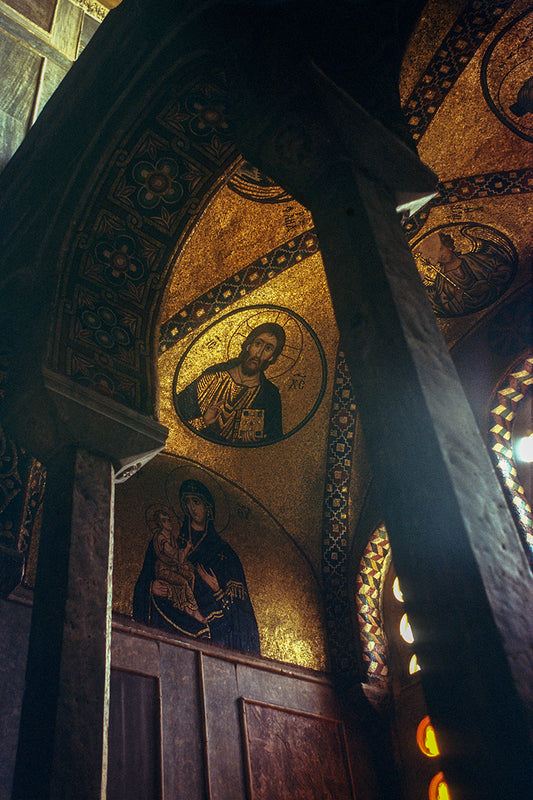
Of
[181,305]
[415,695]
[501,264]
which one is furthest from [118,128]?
[415,695]

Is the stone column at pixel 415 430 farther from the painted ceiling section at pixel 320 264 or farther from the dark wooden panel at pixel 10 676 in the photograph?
the dark wooden panel at pixel 10 676

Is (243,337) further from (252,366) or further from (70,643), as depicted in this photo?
(70,643)

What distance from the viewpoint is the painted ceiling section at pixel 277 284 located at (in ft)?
15.1

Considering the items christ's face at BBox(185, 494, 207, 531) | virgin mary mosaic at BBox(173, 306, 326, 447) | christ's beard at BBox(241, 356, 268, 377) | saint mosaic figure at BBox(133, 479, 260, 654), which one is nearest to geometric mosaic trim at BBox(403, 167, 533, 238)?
virgin mary mosaic at BBox(173, 306, 326, 447)

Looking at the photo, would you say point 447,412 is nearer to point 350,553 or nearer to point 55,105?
point 55,105

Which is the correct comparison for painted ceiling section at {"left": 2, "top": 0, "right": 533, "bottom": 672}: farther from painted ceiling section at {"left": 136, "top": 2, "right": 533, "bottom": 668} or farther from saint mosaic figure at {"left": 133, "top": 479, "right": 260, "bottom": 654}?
saint mosaic figure at {"left": 133, "top": 479, "right": 260, "bottom": 654}

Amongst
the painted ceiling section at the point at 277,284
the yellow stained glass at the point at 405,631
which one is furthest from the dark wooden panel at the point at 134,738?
the yellow stained glass at the point at 405,631

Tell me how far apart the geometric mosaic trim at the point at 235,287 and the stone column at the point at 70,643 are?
342 cm

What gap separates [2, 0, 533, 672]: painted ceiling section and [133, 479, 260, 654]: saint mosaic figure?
20 cm

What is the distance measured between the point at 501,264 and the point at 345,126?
4.91 metres

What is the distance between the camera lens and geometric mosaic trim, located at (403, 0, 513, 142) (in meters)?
5.52

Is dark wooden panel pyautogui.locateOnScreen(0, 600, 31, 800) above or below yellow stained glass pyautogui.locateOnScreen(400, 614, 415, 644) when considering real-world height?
below

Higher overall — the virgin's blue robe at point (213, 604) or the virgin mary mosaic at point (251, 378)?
the virgin mary mosaic at point (251, 378)

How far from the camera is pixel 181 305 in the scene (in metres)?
7.13
